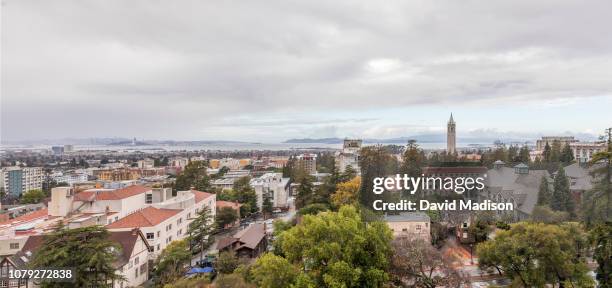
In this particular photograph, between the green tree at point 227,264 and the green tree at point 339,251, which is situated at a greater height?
the green tree at point 339,251

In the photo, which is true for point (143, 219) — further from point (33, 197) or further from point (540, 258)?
point (33, 197)

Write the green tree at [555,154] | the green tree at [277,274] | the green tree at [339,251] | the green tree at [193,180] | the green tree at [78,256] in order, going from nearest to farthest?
the green tree at [78,256] < the green tree at [339,251] < the green tree at [277,274] < the green tree at [555,154] < the green tree at [193,180]

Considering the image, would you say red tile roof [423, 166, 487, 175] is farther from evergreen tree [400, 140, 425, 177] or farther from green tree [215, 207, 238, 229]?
green tree [215, 207, 238, 229]

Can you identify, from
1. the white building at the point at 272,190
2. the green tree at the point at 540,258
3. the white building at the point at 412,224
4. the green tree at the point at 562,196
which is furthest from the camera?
the white building at the point at 272,190

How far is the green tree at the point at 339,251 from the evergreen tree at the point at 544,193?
13762mm

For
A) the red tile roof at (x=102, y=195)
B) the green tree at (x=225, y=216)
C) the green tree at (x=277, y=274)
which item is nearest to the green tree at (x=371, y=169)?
the green tree at (x=225, y=216)

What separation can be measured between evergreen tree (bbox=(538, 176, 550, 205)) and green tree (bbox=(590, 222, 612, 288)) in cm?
894

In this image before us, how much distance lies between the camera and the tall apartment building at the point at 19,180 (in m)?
52.5

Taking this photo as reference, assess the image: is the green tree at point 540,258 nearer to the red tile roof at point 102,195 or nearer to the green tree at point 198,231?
the green tree at point 198,231

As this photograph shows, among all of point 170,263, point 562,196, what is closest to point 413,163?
point 562,196

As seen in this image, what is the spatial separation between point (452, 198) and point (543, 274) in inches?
424

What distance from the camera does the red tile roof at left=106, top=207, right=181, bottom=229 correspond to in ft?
58.6

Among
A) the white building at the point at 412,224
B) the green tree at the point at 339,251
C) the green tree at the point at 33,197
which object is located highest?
the green tree at the point at 339,251

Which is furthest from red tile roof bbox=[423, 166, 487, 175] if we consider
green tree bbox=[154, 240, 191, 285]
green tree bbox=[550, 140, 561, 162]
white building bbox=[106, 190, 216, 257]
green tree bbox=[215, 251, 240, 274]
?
green tree bbox=[154, 240, 191, 285]
